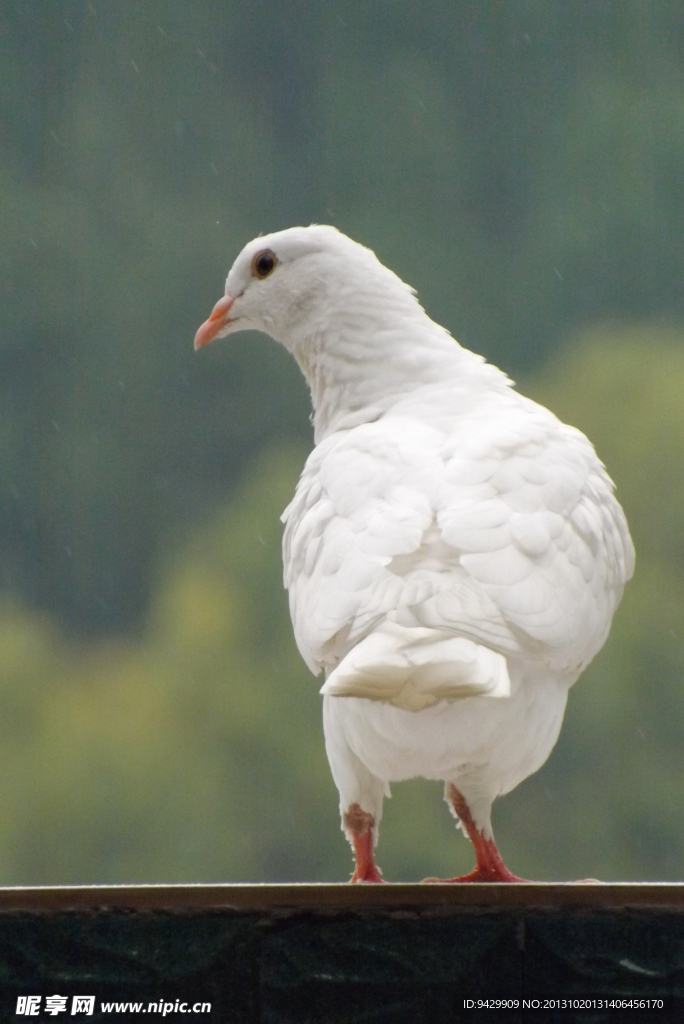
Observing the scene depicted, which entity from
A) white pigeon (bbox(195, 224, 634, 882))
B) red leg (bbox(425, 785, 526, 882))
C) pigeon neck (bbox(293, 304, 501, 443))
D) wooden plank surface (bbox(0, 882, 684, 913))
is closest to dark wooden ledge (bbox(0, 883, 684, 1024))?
wooden plank surface (bbox(0, 882, 684, 913))

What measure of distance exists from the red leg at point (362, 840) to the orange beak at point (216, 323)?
3.54 feet

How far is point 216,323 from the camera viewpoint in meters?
2.82

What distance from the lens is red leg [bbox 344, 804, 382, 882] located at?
7.03 ft

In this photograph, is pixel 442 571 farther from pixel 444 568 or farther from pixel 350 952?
pixel 350 952

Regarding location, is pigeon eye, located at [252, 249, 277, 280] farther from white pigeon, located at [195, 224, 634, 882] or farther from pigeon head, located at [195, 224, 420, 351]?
white pigeon, located at [195, 224, 634, 882]

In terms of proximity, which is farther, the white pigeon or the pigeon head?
the pigeon head

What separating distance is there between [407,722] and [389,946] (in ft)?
1.21

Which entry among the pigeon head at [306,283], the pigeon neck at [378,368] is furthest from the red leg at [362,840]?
the pigeon head at [306,283]

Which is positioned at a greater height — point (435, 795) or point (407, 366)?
point (407, 366)

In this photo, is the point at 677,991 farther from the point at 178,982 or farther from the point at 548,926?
the point at 178,982

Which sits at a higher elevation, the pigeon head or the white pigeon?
the pigeon head

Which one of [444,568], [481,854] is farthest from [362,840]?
[444,568]

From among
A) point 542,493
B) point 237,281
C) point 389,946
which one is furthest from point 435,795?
point 389,946

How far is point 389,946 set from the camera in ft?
4.66
